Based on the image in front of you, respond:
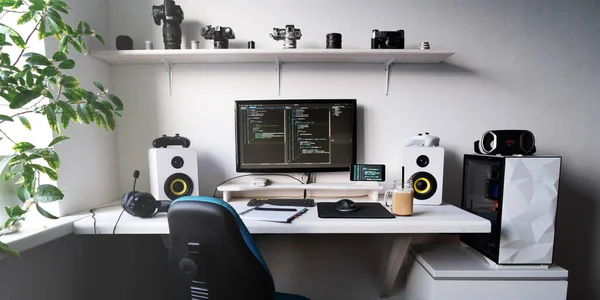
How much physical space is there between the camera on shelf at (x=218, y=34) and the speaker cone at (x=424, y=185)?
4.31 feet

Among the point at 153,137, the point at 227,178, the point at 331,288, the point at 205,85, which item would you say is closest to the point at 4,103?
the point at 153,137

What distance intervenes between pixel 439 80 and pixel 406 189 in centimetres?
87

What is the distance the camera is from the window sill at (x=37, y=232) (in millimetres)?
876

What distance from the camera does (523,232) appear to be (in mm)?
1064

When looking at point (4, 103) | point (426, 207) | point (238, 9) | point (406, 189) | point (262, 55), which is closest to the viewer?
point (4, 103)

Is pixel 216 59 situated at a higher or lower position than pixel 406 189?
higher

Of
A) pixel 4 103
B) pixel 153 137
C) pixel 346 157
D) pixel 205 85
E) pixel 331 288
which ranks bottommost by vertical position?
pixel 331 288

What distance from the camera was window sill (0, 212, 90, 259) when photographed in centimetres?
88

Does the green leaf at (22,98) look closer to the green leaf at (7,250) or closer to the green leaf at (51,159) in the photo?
the green leaf at (51,159)

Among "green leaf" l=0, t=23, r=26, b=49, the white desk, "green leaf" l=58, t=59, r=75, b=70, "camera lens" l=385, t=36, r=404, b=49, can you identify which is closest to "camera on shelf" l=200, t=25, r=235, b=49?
"green leaf" l=58, t=59, r=75, b=70

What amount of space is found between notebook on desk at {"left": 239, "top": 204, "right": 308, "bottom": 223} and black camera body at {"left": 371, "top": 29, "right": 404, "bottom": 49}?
1.03 meters

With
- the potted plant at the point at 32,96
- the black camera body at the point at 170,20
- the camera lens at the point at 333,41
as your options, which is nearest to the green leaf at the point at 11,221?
the potted plant at the point at 32,96

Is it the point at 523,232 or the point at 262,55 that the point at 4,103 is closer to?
the point at 262,55

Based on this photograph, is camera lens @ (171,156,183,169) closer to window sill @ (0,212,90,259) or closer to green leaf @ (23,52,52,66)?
window sill @ (0,212,90,259)
